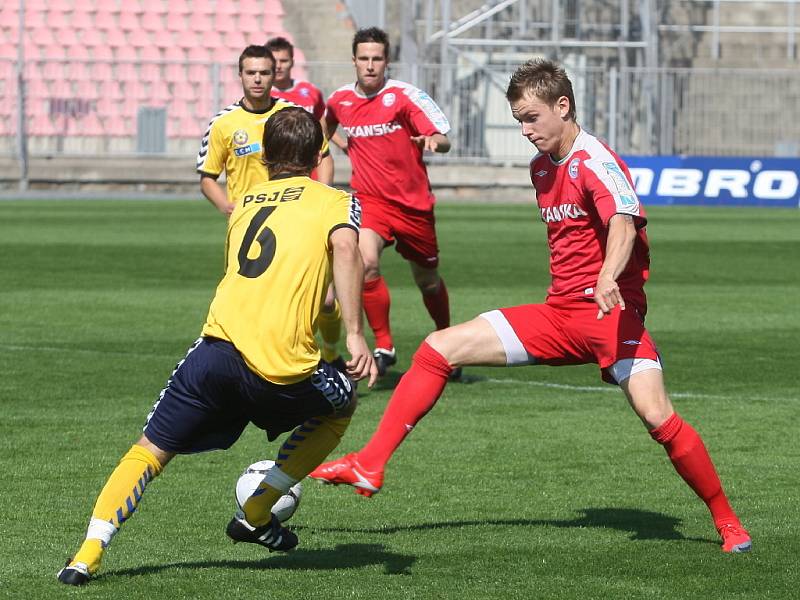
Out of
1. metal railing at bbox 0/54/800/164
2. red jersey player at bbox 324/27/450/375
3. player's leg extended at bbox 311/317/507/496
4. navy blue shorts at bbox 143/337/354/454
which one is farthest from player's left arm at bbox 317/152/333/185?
metal railing at bbox 0/54/800/164

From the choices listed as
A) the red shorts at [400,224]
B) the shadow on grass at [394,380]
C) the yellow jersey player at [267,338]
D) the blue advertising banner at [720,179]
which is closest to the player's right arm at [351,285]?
the yellow jersey player at [267,338]

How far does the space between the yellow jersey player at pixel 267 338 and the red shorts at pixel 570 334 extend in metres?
0.95

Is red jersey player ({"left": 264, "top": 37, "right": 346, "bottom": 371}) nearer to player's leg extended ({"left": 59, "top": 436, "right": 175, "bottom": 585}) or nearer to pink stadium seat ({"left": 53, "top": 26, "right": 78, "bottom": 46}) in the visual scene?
player's leg extended ({"left": 59, "top": 436, "right": 175, "bottom": 585})

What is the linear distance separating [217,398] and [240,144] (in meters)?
4.92

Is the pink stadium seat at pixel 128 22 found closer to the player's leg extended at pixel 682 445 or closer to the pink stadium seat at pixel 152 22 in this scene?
the pink stadium seat at pixel 152 22

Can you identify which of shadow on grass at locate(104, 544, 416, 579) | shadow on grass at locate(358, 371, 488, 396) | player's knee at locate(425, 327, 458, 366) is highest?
player's knee at locate(425, 327, 458, 366)

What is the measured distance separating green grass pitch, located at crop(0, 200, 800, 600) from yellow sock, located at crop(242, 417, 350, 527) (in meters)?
0.22

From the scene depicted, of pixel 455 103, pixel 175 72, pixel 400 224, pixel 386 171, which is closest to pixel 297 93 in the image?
pixel 386 171

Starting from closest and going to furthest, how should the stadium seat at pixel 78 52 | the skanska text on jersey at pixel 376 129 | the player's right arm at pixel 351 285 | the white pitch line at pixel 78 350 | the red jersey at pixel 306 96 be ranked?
the player's right arm at pixel 351 285 → the skanska text on jersey at pixel 376 129 → the white pitch line at pixel 78 350 → the red jersey at pixel 306 96 → the stadium seat at pixel 78 52

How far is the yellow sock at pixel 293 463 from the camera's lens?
519cm

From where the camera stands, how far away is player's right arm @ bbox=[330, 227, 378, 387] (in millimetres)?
4918

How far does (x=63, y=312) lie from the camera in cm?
1289

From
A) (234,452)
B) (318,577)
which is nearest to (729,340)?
(234,452)

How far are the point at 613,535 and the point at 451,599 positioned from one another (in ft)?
3.83
